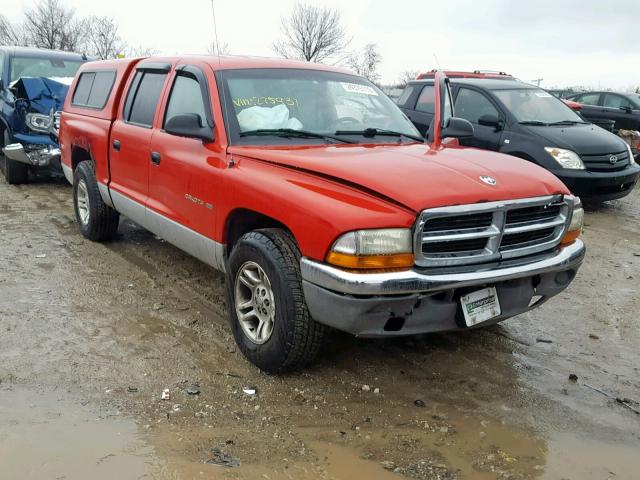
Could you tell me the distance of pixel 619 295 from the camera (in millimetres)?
5254

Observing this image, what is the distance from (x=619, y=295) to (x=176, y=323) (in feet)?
12.2

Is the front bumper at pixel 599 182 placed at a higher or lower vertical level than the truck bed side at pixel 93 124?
lower

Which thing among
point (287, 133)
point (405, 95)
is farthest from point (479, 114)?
point (287, 133)

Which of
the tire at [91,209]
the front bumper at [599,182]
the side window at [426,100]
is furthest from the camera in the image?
the side window at [426,100]

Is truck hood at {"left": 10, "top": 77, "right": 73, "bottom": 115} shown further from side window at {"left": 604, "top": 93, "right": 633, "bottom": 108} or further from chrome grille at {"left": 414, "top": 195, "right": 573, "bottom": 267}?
side window at {"left": 604, "top": 93, "right": 633, "bottom": 108}

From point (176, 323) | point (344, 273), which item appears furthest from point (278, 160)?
point (176, 323)

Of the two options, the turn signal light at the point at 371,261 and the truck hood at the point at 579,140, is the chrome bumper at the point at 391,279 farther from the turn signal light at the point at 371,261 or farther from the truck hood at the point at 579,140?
the truck hood at the point at 579,140

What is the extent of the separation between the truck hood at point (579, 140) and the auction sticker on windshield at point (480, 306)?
17.8ft

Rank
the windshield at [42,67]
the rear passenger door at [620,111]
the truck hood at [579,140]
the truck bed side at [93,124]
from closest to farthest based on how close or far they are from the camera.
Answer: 1. the truck bed side at [93,124]
2. the truck hood at [579,140]
3. the windshield at [42,67]
4. the rear passenger door at [620,111]

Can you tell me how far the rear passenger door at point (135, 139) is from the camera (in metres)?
4.80

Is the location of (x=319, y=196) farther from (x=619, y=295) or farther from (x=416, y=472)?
(x=619, y=295)

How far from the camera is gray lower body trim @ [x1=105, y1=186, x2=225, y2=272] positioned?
4016 mm

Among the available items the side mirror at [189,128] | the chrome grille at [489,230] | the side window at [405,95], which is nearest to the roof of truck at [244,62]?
the side mirror at [189,128]

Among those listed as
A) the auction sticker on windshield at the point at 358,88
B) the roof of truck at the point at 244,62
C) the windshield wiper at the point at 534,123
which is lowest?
the windshield wiper at the point at 534,123
